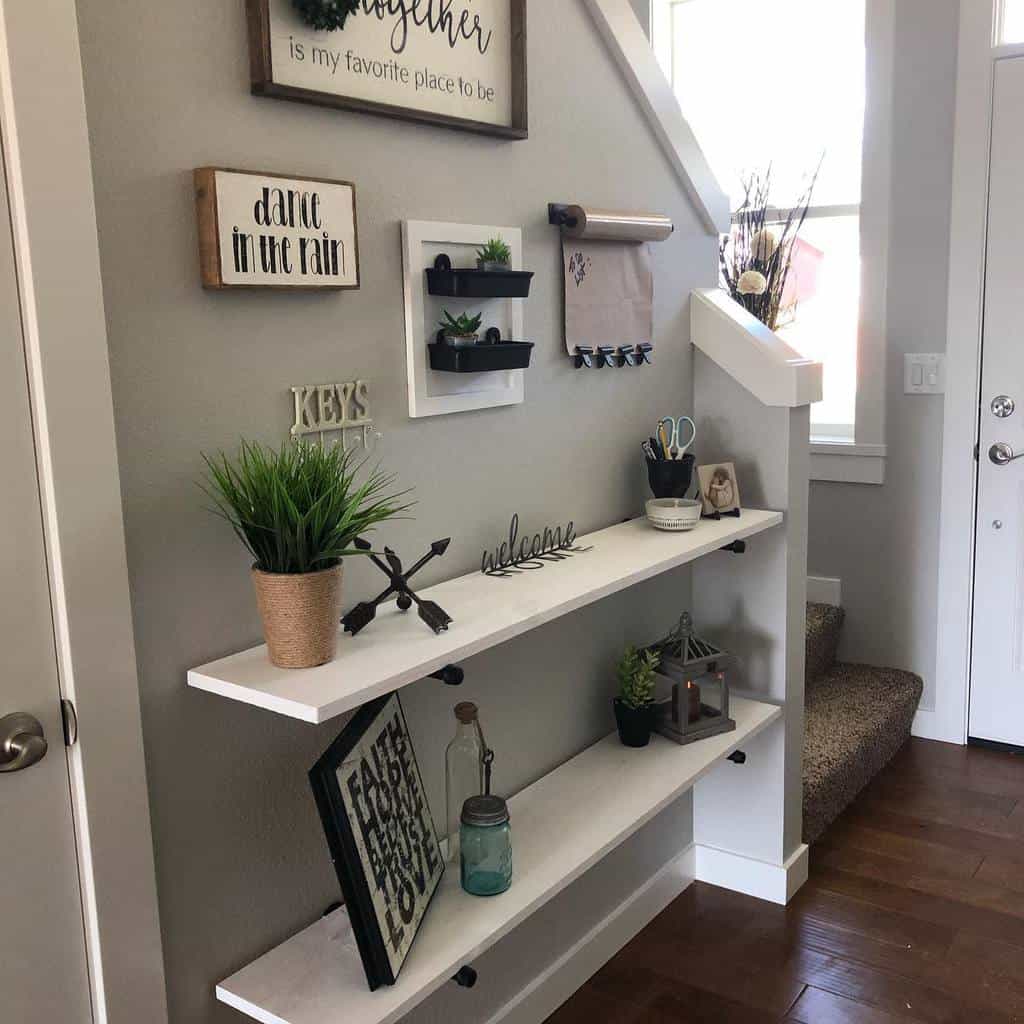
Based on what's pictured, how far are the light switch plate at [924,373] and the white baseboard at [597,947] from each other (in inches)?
64.0

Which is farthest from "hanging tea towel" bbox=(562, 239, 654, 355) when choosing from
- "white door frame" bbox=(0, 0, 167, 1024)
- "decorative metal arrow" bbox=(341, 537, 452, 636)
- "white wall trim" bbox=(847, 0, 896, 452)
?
"white wall trim" bbox=(847, 0, 896, 452)

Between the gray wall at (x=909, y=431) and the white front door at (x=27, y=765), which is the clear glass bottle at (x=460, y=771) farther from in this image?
the gray wall at (x=909, y=431)

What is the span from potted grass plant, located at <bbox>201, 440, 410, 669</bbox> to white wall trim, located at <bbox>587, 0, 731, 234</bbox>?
1.17 metres

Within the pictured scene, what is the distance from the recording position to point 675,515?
217cm

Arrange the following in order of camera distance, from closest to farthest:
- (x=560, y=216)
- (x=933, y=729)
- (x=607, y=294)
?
1. (x=560, y=216)
2. (x=607, y=294)
3. (x=933, y=729)

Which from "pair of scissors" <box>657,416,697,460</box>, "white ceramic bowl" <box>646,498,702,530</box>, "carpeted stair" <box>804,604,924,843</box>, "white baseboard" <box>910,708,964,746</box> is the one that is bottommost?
"white baseboard" <box>910,708,964,746</box>

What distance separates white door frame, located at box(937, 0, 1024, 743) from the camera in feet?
10.3

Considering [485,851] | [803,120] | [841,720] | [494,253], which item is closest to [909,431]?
[841,720]

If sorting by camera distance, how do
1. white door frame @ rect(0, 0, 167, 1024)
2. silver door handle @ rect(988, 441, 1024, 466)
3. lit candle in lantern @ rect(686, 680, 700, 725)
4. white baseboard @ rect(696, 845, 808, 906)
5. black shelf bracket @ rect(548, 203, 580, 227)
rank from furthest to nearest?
silver door handle @ rect(988, 441, 1024, 466) → white baseboard @ rect(696, 845, 808, 906) → lit candle in lantern @ rect(686, 680, 700, 725) → black shelf bracket @ rect(548, 203, 580, 227) → white door frame @ rect(0, 0, 167, 1024)

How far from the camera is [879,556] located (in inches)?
140

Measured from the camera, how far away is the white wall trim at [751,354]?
2316mm

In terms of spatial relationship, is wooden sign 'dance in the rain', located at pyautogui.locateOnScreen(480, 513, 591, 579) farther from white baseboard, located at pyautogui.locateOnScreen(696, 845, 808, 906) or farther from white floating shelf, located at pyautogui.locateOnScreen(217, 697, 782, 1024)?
white baseboard, located at pyautogui.locateOnScreen(696, 845, 808, 906)

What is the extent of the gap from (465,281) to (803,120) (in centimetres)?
243

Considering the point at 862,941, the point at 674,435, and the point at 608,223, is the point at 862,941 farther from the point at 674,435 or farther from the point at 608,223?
the point at 608,223
